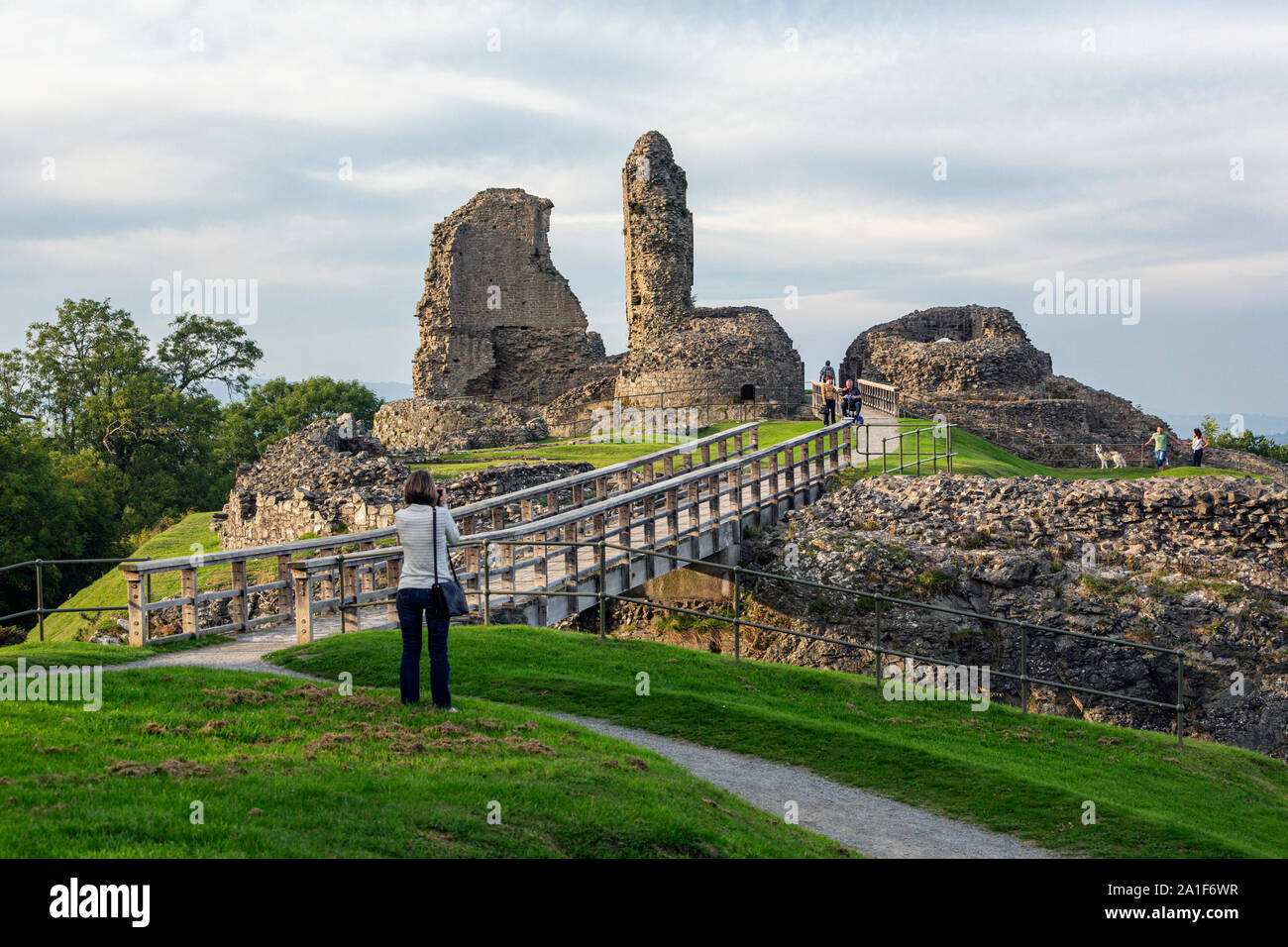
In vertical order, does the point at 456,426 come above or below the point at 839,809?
above

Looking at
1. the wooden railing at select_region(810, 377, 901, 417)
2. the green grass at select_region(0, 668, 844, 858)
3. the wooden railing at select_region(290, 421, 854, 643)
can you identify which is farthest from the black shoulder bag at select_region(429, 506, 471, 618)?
the wooden railing at select_region(810, 377, 901, 417)

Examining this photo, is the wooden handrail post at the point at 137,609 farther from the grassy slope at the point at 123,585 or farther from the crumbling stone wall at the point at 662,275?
the crumbling stone wall at the point at 662,275

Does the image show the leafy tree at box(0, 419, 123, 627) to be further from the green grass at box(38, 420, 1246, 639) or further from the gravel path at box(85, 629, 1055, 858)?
the gravel path at box(85, 629, 1055, 858)

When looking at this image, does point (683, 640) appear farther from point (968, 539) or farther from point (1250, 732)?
point (1250, 732)

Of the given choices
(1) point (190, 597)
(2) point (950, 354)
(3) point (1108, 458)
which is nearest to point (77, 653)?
(1) point (190, 597)

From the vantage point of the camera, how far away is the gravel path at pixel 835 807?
9.41 m

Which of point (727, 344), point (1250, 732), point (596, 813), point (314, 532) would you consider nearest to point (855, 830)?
point (596, 813)

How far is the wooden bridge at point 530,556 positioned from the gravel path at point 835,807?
2.69m

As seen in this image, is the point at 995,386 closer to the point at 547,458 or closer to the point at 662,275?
the point at 662,275

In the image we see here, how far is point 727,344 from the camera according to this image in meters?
47.0

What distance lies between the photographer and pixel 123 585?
90.6 ft

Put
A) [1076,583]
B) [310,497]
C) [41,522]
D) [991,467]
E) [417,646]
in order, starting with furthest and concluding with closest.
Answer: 1. [41,522]
2. [991,467]
3. [310,497]
4. [1076,583]
5. [417,646]

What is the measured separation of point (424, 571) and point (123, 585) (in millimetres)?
20224

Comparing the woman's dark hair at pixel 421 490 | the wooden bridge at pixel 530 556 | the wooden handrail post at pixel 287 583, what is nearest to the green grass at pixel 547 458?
the wooden bridge at pixel 530 556
